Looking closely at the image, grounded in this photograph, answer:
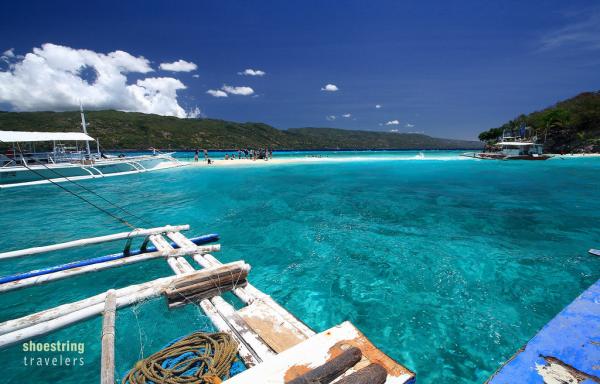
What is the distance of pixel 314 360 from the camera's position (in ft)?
8.75

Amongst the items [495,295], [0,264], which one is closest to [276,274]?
[495,295]

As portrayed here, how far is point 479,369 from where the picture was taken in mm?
4656

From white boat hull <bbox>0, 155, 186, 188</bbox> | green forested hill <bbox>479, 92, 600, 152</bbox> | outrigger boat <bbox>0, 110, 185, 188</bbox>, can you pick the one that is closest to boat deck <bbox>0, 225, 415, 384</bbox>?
white boat hull <bbox>0, 155, 186, 188</bbox>

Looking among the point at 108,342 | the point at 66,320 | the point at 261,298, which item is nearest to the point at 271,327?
the point at 261,298

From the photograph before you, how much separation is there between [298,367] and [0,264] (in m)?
11.9

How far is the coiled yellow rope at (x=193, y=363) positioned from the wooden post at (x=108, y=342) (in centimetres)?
41

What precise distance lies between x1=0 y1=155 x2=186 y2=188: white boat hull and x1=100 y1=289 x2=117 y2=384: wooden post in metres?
27.7

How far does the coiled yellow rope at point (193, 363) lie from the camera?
318 cm

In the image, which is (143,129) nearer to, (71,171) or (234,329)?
(71,171)

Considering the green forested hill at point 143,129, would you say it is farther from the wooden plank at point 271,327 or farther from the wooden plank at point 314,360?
the wooden plank at point 314,360

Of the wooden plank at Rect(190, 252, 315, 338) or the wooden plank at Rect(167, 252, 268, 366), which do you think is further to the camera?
the wooden plank at Rect(190, 252, 315, 338)

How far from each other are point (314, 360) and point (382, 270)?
6.08 metres

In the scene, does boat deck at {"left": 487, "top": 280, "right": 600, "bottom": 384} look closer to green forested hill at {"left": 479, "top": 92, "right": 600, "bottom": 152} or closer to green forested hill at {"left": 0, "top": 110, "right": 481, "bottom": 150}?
green forested hill at {"left": 479, "top": 92, "right": 600, "bottom": 152}

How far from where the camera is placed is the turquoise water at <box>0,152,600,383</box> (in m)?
5.18
